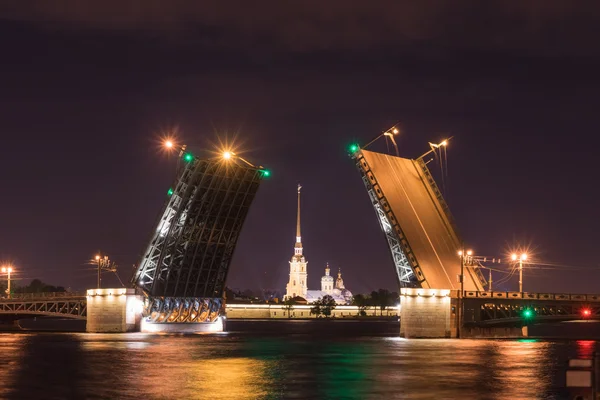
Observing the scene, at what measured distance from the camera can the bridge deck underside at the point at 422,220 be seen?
226 ft

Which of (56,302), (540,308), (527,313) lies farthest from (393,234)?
(56,302)

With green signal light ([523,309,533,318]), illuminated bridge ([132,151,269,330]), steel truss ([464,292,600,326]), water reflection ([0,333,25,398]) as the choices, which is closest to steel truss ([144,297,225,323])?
illuminated bridge ([132,151,269,330])

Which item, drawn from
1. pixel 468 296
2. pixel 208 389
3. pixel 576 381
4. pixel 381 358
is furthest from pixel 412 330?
pixel 576 381

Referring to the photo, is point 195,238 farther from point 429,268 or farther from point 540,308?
point 540,308

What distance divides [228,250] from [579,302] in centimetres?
2907

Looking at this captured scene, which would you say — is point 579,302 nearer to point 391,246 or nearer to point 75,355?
point 391,246

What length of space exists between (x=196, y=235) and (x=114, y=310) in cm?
1013

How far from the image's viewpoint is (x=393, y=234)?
70000mm

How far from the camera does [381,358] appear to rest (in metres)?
41.6

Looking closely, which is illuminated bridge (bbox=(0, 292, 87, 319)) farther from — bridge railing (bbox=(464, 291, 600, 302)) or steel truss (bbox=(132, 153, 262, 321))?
bridge railing (bbox=(464, 291, 600, 302))

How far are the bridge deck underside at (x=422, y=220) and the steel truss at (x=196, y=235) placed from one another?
9940 millimetres

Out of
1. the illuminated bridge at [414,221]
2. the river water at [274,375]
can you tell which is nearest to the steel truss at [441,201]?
the illuminated bridge at [414,221]

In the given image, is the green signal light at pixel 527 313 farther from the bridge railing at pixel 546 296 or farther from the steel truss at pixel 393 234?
the steel truss at pixel 393 234

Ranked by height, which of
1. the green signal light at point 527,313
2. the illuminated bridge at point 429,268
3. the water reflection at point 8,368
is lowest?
the water reflection at point 8,368
